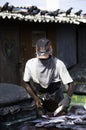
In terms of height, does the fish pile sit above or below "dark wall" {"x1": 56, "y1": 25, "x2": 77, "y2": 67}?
above

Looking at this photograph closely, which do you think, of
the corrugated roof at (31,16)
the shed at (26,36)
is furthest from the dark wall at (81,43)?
the corrugated roof at (31,16)

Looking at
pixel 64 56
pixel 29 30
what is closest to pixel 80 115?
pixel 29 30

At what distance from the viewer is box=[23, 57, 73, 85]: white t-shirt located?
5.73 m

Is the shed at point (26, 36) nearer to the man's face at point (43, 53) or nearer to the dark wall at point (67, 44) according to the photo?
the dark wall at point (67, 44)

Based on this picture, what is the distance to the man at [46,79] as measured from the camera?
5.59 metres

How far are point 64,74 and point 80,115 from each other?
840 mm

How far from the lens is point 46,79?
5852 millimetres

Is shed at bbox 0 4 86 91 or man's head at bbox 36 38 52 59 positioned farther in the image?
shed at bbox 0 4 86 91

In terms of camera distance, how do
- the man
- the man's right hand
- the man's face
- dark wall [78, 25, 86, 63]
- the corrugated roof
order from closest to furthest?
→ the man's face < the man < the man's right hand < the corrugated roof < dark wall [78, 25, 86, 63]

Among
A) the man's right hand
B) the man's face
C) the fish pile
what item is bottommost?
the man's right hand

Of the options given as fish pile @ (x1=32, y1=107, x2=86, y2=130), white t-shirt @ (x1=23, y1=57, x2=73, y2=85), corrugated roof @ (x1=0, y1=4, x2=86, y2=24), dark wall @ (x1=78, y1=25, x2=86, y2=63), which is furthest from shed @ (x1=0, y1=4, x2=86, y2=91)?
fish pile @ (x1=32, y1=107, x2=86, y2=130)

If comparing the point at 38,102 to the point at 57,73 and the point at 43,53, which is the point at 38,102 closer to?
the point at 57,73

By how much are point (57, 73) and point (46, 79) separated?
7.0 inches

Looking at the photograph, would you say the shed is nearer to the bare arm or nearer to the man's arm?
the man's arm
